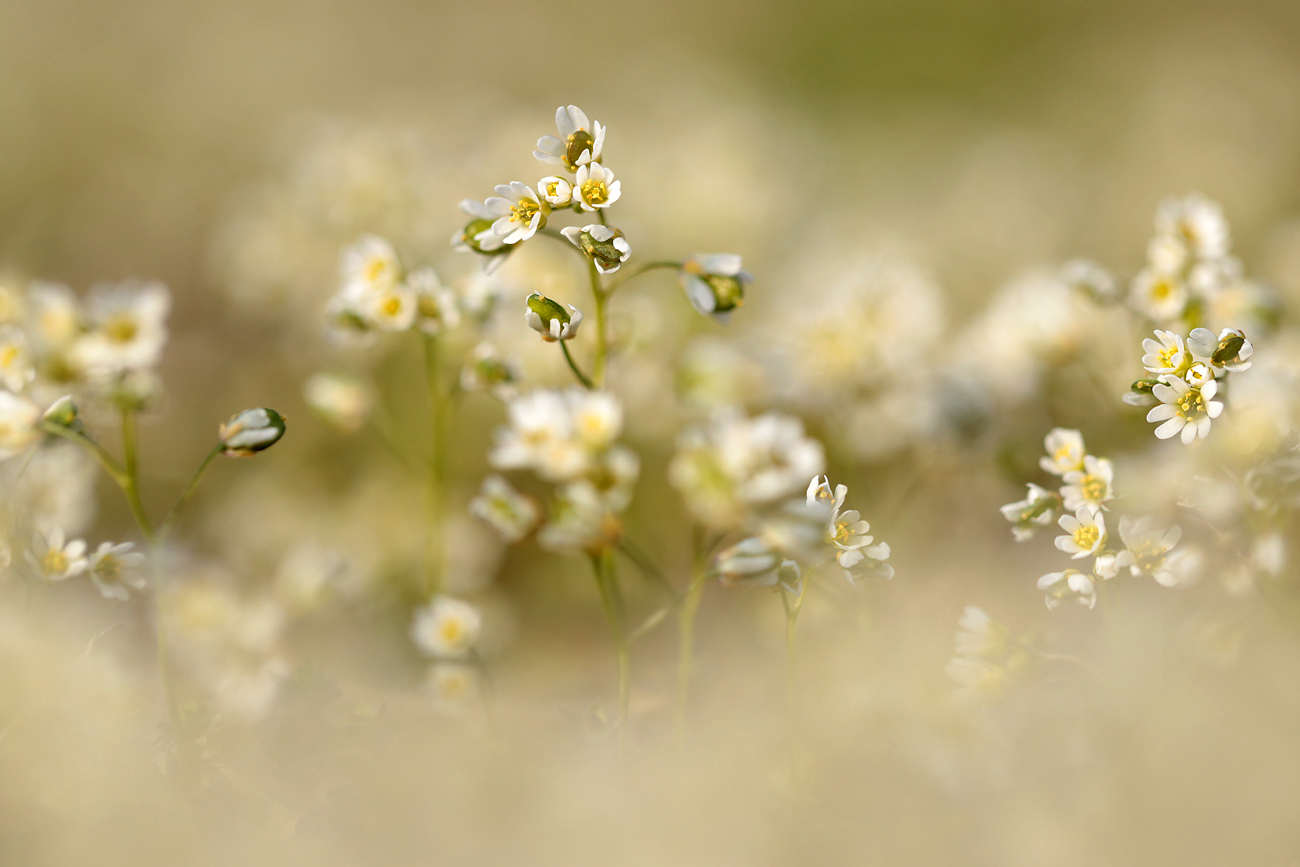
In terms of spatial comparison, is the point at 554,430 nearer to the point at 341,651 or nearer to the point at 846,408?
the point at 846,408

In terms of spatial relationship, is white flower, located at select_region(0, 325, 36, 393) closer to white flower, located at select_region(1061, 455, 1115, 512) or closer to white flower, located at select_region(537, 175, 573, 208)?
white flower, located at select_region(537, 175, 573, 208)

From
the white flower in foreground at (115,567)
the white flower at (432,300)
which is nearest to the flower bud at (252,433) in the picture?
the white flower in foreground at (115,567)

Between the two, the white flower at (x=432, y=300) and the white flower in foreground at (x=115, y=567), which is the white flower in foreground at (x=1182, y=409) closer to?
the white flower at (x=432, y=300)

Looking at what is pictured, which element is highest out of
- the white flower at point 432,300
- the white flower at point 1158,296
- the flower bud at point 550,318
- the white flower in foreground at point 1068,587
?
the flower bud at point 550,318

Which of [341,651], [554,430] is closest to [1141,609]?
[554,430]

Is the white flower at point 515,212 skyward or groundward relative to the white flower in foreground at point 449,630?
skyward
